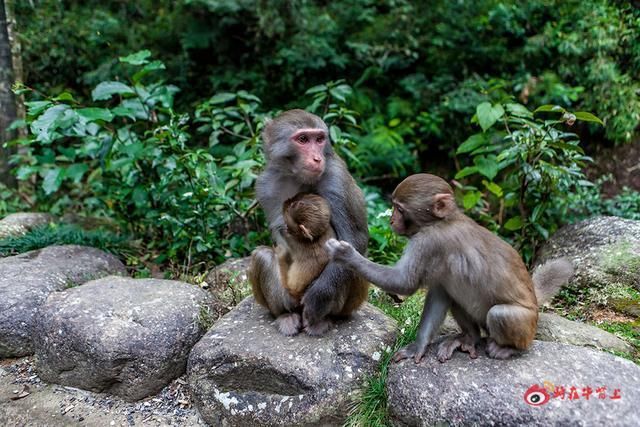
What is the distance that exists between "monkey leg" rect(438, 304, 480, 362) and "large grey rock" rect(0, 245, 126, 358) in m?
3.97

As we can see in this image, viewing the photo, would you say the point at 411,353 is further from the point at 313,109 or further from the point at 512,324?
the point at 313,109

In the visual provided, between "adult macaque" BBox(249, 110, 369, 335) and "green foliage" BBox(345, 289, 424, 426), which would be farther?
→ "adult macaque" BBox(249, 110, 369, 335)

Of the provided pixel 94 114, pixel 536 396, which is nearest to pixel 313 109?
pixel 94 114

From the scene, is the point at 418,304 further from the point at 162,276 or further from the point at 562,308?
the point at 162,276

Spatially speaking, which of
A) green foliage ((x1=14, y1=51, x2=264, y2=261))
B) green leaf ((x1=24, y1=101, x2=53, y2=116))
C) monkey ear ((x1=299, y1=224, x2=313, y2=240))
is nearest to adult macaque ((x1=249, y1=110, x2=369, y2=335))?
monkey ear ((x1=299, y1=224, x2=313, y2=240))

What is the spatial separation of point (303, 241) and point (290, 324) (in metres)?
0.73

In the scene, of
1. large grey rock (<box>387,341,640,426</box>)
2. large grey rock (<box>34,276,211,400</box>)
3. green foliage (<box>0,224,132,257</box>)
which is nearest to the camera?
large grey rock (<box>387,341,640,426</box>)

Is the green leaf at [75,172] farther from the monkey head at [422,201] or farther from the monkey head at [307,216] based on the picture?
the monkey head at [422,201]

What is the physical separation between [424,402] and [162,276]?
417 centimetres

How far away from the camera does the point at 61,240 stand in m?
7.20

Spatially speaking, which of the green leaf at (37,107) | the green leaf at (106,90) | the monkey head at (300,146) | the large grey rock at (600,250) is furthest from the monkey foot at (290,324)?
the green leaf at (37,107)

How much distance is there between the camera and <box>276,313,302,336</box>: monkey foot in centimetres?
476

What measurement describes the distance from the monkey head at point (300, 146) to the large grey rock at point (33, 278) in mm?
2940

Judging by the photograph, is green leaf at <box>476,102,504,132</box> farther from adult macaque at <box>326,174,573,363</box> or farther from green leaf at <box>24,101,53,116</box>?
green leaf at <box>24,101,53,116</box>
